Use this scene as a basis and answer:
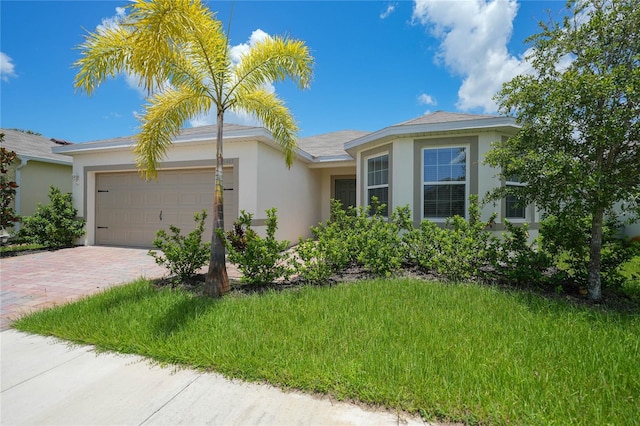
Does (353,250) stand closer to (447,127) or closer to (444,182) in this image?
(444,182)

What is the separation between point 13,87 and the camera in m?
9.98

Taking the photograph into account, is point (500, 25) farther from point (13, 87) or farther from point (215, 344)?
point (13, 87)

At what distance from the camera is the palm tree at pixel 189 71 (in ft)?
11.9

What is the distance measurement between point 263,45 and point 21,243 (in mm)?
11928

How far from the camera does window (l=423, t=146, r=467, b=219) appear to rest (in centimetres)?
719

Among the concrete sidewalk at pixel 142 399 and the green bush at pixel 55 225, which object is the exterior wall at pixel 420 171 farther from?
the green bush at pixel 55 225

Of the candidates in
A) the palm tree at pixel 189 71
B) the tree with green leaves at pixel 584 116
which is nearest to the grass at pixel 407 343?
the palm tree at pixel 189 71

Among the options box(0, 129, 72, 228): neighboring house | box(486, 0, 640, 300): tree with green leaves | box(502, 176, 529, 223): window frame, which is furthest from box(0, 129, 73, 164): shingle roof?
box(502, 176, 529, 223): window frame

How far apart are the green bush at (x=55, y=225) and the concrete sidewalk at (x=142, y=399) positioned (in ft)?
29.8

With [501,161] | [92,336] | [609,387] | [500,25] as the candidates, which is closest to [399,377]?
[609,387]

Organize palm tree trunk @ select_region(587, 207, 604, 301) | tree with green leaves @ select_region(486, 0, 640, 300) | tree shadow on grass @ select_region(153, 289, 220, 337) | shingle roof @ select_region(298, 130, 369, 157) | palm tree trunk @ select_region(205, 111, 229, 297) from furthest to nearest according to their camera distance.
Result: 1. shingle roof @ select_region(298, 130, 369, 157)
2. palm tree trunk @ select_region(205, 111, 229, 297)
3. palm tree trunk @ select_region(587, 207, 604, 301)
4. tree with green leaves @ select_region(486, 0, 640, 300)
5. tree shadow on grass @ select_region(153, 289, 220, 337)

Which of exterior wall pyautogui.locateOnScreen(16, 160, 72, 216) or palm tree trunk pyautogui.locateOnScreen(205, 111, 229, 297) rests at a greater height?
exterior wall pyautogui.locateOnScreen(16, 160, 72, 216)

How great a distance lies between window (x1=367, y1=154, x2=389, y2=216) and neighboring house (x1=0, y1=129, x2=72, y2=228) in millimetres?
12011

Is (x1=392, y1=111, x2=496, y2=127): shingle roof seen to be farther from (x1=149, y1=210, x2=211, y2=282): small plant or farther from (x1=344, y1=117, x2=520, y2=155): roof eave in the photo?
(x1=149, y1=210, x2=211, y2=282): small plant
